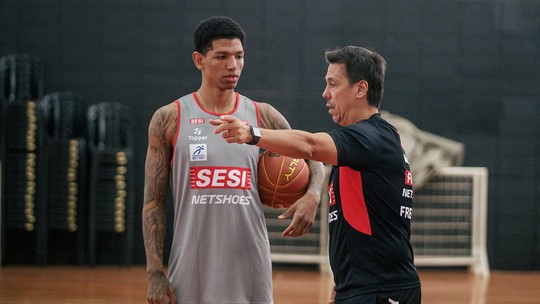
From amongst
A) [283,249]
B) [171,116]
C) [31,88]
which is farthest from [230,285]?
[31,88]

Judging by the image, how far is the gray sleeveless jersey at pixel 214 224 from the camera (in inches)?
121

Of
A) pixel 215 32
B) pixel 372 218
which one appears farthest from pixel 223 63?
pixel 372 218

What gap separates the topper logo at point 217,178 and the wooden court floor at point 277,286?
9.90ft

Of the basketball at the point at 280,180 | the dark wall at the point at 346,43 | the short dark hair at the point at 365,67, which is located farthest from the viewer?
the dark wall at the point at 346,43

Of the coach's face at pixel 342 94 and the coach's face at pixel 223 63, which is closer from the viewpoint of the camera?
the coach's face at pixel 342 94

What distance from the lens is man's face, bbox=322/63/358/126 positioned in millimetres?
2793

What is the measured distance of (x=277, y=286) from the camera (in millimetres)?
7043

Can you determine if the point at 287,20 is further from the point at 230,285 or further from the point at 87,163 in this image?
the point at 230,285

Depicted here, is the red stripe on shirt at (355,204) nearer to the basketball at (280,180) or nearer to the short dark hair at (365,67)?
the short dark hair at (365,67)

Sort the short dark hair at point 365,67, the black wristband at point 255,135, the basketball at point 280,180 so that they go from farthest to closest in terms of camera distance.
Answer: the basketball at point 280,180 < the short dark hair at point 365,67 < the black wristband at point 255,135

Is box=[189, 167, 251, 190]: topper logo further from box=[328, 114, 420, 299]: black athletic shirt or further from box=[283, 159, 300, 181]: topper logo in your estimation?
box=[328, 114, 420, 299]: black athletic shirt

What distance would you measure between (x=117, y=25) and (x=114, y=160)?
134 centimetres

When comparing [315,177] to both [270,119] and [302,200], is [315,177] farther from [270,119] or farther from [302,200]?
[270,119]

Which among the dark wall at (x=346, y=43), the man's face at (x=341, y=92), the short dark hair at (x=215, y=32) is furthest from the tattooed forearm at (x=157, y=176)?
the dark wall at (x=346, y=43)
